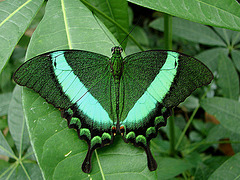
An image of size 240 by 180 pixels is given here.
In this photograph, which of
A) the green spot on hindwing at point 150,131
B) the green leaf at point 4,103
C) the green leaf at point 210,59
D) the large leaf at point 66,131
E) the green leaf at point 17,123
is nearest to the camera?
the large leaf at point 66,131

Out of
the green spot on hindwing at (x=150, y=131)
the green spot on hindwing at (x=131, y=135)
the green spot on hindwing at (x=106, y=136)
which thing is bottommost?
the green spot on hindwing at (x=150, y=131)

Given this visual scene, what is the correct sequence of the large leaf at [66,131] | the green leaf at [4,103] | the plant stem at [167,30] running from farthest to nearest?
the green leaf at [4,103]
the plant stem at [167,30]
the large leaf at [66,131]

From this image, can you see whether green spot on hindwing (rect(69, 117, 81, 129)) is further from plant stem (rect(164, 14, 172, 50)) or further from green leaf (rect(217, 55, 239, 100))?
green leaf (rect(217, 55, 239, 100))

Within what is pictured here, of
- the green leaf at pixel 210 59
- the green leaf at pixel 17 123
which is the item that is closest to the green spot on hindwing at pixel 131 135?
the green leaf at pixel 17 123

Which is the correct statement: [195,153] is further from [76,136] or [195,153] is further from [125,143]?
[76,136]

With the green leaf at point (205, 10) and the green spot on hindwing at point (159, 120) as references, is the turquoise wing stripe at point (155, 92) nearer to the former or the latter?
the green spot on hindwing at point (159, 120)

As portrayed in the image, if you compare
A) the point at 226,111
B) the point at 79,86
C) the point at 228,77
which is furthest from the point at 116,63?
the point at 228,77

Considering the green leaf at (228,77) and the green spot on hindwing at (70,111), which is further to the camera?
the green leaf at (228,77)

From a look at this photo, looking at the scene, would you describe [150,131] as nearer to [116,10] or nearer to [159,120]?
[159,120]
